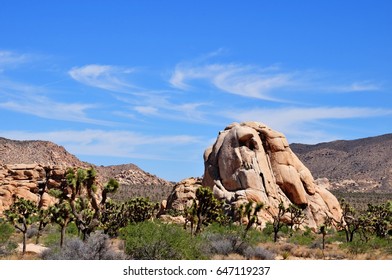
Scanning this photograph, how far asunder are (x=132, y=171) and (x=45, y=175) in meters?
68.1

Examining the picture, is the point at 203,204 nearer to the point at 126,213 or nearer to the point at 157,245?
the point at 126,213

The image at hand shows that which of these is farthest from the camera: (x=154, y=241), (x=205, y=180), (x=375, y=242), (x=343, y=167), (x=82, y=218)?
(x=343, y=167)

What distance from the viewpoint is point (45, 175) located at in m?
60.2

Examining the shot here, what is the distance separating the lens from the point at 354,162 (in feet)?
451

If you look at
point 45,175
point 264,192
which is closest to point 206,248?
point 264,192

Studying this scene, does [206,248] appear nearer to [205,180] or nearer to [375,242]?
[375,242]

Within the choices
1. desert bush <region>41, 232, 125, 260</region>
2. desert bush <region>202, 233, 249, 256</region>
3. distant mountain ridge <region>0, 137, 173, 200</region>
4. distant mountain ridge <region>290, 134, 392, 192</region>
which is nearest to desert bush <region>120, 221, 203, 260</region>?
desert bush <region>41, 232, 125, 260</region>

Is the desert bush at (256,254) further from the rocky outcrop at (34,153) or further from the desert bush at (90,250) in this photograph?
the rocky outcrop at (34,153)

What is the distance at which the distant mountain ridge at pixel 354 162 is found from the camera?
12132 cm

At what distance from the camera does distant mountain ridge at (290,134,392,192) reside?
121 metres

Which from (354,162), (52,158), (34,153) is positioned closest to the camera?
(34,153)

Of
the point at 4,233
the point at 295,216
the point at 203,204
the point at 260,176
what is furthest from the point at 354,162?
the point at 4,233

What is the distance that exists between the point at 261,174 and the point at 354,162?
312ft

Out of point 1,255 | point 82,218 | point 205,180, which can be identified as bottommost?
point 1,255
